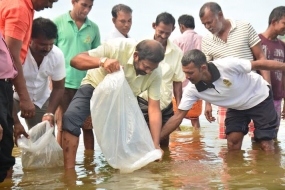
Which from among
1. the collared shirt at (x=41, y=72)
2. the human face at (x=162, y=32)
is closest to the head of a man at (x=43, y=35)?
the collared shirt at (x=41, y=72)

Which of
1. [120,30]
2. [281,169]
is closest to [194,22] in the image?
[120,30]

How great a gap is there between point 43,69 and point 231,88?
75.0 inches

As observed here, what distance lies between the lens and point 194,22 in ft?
31.9

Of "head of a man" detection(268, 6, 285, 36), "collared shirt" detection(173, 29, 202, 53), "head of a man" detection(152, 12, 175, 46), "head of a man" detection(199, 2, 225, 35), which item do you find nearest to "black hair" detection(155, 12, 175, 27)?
"head of a man" detection(152, 12, 175, 46)

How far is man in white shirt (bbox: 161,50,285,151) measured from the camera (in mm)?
5812

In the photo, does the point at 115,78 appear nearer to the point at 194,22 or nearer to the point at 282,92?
the point at 282,92

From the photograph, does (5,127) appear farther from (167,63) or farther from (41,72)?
(167,63)

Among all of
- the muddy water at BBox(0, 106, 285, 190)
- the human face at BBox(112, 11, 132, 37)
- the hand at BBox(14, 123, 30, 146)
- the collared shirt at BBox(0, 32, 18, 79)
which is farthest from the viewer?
the human face at BBox(112, 11, 132, 37)

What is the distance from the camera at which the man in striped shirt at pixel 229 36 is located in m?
6.55

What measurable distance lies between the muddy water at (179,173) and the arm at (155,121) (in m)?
0.28

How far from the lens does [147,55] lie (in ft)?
16.4

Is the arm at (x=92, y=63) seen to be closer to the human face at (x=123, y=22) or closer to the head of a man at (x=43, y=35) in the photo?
the head of a man at (x=43, y=35)

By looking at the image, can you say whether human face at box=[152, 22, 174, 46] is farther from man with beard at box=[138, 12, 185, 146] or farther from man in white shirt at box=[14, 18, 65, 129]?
man in white shirt at box=[14, 18, 65, 129]

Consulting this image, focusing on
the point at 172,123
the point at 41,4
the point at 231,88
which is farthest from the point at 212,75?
the point at 41,4
